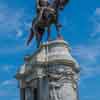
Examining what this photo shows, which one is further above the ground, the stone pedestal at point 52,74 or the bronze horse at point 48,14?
the bronze horse at point 48,14

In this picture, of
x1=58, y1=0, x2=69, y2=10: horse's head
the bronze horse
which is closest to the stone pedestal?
the bronze horse

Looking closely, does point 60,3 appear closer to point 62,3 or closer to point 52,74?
point 62,3

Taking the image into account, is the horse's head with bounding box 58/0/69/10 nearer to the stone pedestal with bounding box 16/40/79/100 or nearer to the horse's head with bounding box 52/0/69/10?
the horse's head with bounding box 52/0/69/10

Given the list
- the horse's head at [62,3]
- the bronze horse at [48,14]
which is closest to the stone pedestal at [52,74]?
the bronze horse at [48,14]

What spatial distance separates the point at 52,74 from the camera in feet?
101

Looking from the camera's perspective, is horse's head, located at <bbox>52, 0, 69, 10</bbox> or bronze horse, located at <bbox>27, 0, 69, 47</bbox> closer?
horse's head, located at <bbox>52, 0, 69, 10</bbox>

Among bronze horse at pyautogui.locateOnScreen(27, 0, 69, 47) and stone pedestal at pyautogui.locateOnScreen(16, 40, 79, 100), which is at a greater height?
bronze horse at pyautogui.locateOnScreen(27, 0, 69, 47)

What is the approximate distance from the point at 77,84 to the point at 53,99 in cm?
218

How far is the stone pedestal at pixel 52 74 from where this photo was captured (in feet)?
100

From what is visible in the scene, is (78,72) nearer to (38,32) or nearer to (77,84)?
(77,84)

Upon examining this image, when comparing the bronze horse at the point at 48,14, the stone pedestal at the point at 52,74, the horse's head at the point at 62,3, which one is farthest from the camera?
the bronze horse at the point at 48,14

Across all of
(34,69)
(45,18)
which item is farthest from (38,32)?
(34,69)

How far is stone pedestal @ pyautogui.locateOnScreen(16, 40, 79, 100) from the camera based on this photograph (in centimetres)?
3050

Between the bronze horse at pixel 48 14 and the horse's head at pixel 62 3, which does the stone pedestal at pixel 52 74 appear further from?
the horse's head at pixel 62 3
